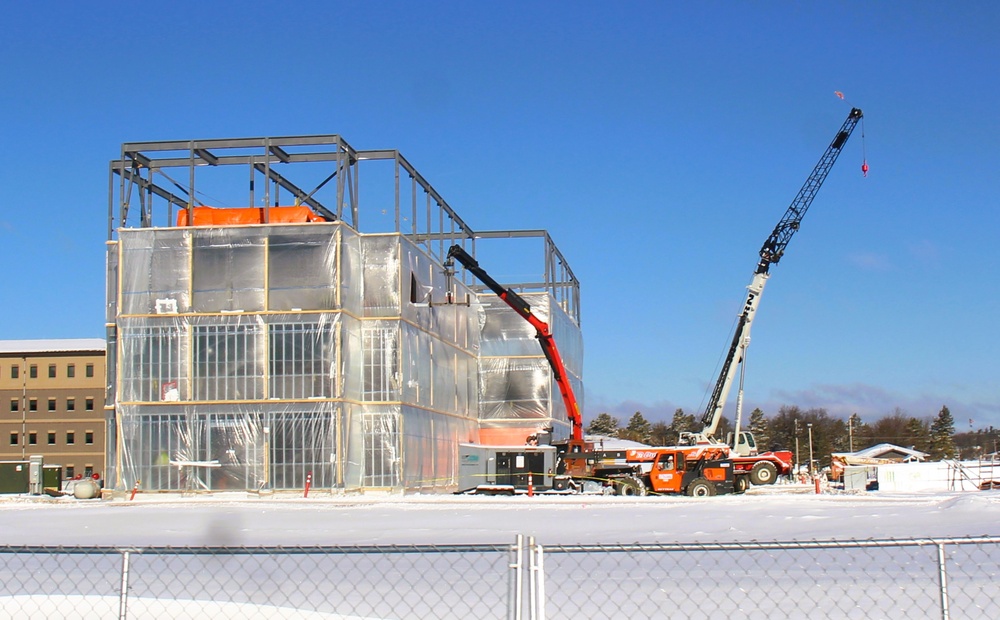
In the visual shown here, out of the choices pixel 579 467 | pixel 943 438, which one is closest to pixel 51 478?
pixel 579 467

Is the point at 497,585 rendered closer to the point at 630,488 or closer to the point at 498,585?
the point at 498,585

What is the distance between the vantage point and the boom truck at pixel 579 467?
48.2 metres

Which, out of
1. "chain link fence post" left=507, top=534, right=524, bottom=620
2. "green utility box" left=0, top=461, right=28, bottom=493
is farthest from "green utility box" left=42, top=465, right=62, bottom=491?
"chain link fence post" left=507, top=534, right=524, bottom=620

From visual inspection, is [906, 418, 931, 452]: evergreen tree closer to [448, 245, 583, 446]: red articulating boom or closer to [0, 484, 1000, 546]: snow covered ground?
[448, 245, 583, 446]: red articulating boom

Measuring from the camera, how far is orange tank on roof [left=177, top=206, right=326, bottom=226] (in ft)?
184

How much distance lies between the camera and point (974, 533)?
19250mm

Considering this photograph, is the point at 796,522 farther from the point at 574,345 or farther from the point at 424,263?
the point at 574,345

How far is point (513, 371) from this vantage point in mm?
76562

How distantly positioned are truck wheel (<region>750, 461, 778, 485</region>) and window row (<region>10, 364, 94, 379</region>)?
73692 mm

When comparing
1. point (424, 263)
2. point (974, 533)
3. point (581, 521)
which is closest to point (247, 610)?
point (974, 533)

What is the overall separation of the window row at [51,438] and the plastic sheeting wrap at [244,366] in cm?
5427

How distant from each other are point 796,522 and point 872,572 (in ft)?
41.7

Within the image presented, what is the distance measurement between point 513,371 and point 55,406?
52.6 m

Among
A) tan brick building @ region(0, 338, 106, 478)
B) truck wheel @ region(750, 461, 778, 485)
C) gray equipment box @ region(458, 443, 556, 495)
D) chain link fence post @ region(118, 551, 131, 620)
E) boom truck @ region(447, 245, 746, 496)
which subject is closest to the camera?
chain link fence post @ region(118, 551, 131, 620)
